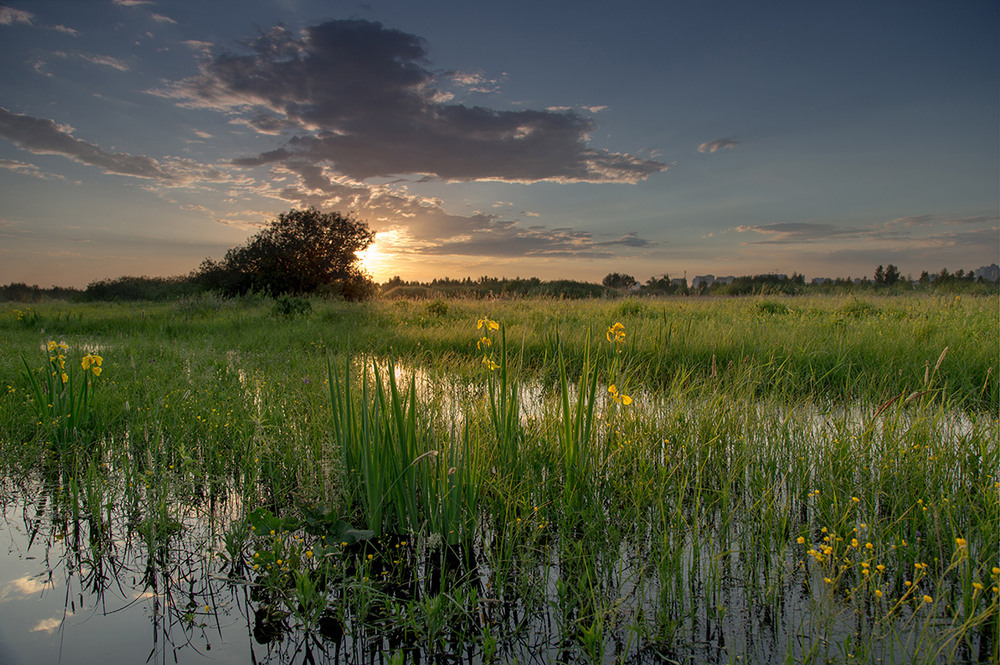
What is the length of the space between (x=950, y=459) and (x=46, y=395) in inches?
250

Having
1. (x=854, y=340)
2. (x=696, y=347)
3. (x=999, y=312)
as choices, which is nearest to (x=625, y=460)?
(x=696, y=347)

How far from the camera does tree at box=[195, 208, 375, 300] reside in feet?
91.5

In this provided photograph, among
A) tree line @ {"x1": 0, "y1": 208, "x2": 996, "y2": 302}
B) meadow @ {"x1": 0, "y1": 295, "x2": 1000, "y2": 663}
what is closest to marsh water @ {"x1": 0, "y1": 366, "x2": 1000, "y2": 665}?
meadow @ {"x1": 0, "y1": 295, "x2": 1000, "y2": 663}

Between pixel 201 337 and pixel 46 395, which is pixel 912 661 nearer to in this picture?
pixel 46 395

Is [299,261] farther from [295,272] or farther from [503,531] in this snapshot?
[503,531]

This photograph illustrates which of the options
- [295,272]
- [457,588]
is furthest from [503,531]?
[295,272]

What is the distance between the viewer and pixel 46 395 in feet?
13.5

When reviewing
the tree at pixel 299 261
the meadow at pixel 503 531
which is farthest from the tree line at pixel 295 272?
the meadow at pixel 503 531

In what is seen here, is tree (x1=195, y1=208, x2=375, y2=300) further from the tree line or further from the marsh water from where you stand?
the marsh water

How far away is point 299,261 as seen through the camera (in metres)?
28.5

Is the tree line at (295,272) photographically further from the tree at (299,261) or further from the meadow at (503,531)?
the meadow at (503,531)

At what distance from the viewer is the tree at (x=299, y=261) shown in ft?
91.5

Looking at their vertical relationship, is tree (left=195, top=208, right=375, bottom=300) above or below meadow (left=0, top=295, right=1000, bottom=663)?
above

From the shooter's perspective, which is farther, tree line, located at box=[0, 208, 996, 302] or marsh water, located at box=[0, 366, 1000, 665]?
tree line, located at box=[0, 208, 996, 302]
